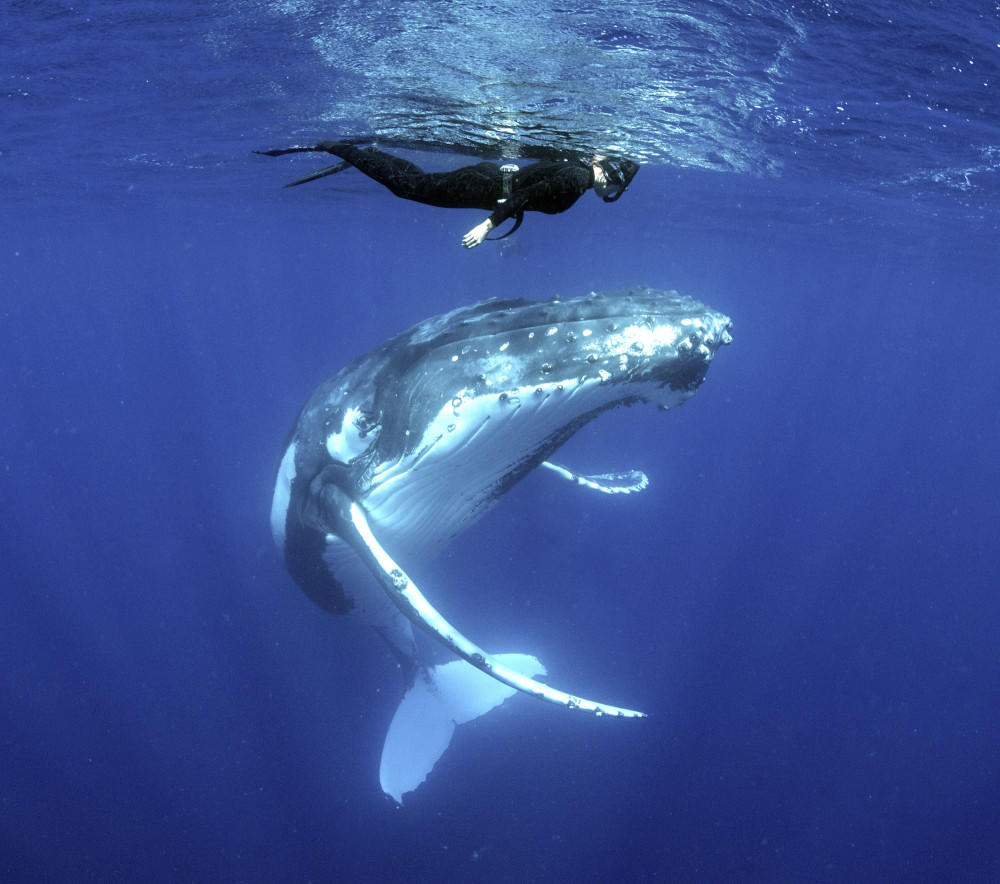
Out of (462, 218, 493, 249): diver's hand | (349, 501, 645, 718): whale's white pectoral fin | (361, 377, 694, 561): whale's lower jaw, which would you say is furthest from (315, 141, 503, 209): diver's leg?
(349, 501, 645, 718): whale's white pectoral fin

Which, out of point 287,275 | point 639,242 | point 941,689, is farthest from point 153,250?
point 941,689

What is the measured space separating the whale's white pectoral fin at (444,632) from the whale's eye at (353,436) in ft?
1.73

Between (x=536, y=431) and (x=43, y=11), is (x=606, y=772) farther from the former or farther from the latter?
(x=43, y=11)

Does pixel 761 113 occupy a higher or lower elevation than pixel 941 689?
higher

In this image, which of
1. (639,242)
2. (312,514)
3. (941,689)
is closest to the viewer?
(312,514)

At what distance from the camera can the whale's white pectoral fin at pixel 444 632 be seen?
439 centimetres

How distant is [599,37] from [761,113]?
5259 millimetres

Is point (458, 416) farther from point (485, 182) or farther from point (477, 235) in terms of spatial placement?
point (485, 182)

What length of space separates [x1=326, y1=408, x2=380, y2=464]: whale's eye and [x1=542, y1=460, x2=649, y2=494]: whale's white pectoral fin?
3145 mm

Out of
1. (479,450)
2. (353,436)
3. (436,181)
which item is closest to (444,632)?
(479,450)

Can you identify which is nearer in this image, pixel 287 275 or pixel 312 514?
pixel 312 514

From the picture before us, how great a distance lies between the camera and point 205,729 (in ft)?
43.8

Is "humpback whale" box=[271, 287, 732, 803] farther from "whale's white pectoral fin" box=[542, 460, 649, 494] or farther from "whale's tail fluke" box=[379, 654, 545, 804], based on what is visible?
"whale's tail fluke" box=[379, 654, 545, 804]

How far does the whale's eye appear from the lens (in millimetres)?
5105
